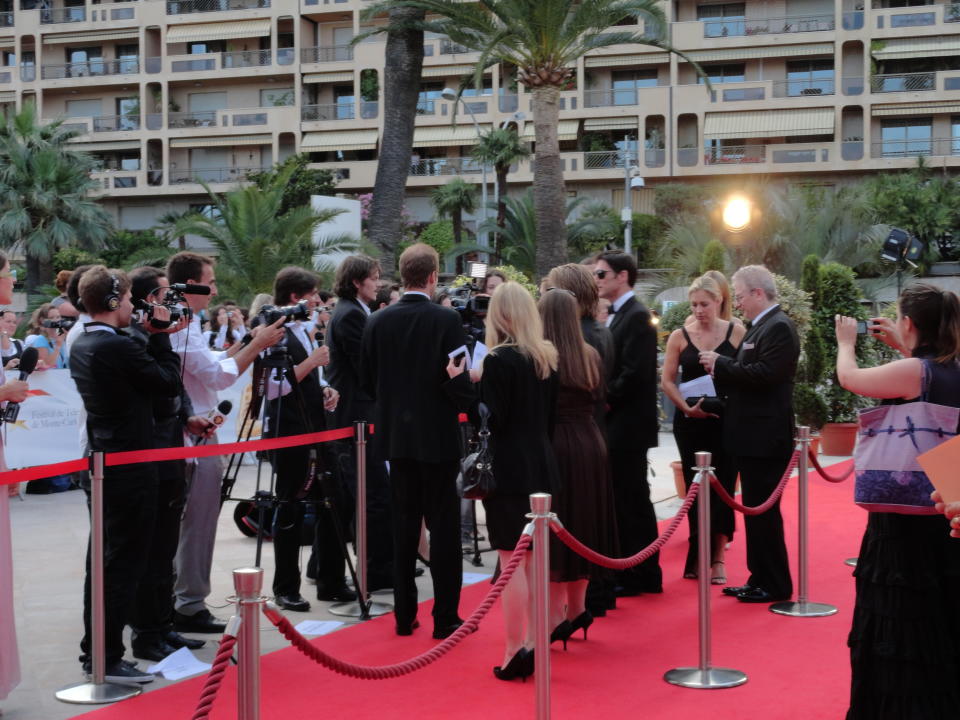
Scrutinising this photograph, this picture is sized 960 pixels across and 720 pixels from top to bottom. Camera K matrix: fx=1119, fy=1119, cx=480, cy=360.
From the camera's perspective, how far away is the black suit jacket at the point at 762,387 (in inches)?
261

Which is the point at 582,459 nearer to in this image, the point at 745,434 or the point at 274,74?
the point at 745,434

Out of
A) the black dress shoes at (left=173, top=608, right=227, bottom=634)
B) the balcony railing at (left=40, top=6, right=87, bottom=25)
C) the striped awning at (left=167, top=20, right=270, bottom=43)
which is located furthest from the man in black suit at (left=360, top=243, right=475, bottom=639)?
the balcony railing at (left=40, top=6, right=87, bottom=25)

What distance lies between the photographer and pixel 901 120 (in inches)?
1834

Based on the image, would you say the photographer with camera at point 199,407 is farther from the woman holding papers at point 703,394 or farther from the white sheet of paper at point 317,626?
the woman holding papers at point 703,394

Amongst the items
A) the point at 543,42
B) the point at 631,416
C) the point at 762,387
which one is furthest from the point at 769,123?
the point at 762,387

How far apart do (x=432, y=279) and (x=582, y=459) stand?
50.6 inches

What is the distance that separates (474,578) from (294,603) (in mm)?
1387

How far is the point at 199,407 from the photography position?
6160mm

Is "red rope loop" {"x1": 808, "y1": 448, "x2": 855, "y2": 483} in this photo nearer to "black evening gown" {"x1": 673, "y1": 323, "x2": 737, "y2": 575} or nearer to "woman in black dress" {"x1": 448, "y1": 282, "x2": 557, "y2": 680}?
"black evening gown" {"x1": 673, "y1": 323, "x2": 737, "y2": 575}

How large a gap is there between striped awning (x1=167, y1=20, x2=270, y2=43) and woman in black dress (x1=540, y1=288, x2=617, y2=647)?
166ft

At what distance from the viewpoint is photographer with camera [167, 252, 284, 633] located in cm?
599

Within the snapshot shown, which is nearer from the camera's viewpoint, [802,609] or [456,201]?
[802,609]

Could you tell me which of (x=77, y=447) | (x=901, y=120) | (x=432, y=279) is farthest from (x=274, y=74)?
(x=432, y=279)

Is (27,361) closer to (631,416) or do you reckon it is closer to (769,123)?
(631,416)
